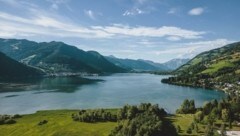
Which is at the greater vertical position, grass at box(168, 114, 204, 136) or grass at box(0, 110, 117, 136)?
grass at box(168, 114, 204, 136)

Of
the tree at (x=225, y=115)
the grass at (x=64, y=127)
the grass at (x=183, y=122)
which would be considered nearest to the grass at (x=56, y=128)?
the grass at (x=64, y=127)

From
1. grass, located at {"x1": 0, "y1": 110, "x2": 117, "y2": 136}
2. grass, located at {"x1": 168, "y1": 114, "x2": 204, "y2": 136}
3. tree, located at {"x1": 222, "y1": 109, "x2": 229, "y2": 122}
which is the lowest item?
grass, located at {"x1": 0, "y1": 110, "x2": 117, "y2": 136}

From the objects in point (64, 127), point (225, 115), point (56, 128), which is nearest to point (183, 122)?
point (225, 115)

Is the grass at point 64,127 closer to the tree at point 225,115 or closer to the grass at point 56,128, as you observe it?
the grass at point 56,128

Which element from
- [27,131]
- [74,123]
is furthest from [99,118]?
[27,131]

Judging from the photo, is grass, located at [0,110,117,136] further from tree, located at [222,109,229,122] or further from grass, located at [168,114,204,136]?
tree, located at [222,109,229,122]

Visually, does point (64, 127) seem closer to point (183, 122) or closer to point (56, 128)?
point (56, 128)

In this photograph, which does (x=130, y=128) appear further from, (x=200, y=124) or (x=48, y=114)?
(x=48, y=114)

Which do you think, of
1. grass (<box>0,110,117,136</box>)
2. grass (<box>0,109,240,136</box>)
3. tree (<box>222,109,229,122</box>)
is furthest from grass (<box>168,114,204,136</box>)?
grass (<box>0,110,117,136</box>)
